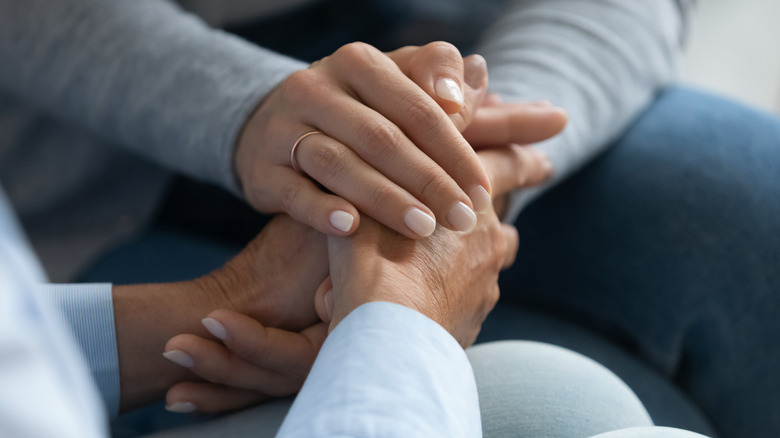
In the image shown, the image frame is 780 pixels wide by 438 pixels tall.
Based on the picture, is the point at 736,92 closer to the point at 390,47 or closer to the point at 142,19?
the point at 390,47

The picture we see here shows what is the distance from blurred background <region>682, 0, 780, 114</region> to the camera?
3.74 ft

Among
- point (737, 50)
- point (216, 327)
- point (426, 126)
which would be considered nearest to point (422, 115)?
point (426, 126)

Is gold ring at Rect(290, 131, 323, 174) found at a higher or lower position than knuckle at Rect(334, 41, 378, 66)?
lower

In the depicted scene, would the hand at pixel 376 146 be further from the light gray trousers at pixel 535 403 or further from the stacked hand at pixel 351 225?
the light gray trousers at pixel 535 403

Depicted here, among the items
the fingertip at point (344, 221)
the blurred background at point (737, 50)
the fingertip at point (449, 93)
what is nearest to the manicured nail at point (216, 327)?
the fingertip at point (344, 221)

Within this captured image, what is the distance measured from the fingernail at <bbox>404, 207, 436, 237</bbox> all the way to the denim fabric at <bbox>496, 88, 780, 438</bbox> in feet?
0.91

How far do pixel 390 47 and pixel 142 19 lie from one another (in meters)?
0.27

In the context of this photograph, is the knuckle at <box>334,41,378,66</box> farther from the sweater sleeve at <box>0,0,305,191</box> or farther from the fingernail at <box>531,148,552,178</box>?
the fingernail at <box>531,148,552,178</box>

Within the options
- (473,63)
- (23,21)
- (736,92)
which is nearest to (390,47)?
(473,63)

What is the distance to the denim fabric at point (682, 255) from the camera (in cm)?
56

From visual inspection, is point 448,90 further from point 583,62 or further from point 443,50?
point 583,62

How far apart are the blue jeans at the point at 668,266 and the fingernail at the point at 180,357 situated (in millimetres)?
164

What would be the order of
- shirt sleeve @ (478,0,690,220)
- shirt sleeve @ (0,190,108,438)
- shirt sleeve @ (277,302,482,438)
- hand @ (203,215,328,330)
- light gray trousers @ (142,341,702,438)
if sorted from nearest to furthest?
1. shirt sleeve @ (0,190,108,438)
2. shirt sleeve @ (277,302,482,438)
3. light gray trousers @ (142,341,702,438)
4. hand @ (203,215,328,330)
5. shirt sleeve @ (478,0,690,220)

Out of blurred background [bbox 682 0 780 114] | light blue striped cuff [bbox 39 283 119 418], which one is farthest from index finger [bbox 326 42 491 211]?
blurred background [bbox 682 0 780 114]
